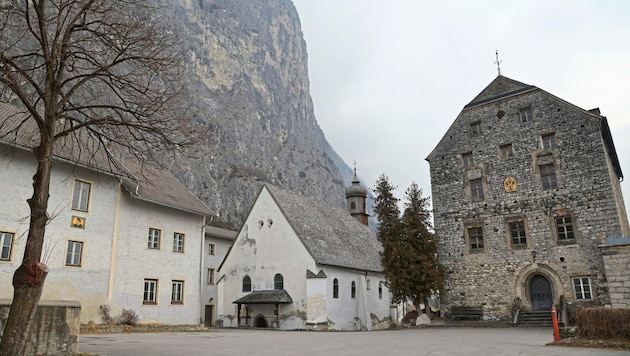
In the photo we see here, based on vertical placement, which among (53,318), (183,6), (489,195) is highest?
(183,6)

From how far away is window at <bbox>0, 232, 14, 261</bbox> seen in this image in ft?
58.4

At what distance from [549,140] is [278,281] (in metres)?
18.8

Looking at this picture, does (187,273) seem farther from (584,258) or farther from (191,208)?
(584,258)

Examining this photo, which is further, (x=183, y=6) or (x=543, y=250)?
(x=183, y=6)

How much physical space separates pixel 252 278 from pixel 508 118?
19611 mm

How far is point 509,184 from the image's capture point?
2591 cm

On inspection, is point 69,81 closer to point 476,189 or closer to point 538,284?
point 476,189

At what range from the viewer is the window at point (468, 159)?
1081 inches

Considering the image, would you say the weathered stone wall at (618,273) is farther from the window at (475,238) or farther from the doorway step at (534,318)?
the window at (475,238)

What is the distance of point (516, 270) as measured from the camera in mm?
24609

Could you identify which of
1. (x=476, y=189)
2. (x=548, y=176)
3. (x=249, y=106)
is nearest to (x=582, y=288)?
(x=548, y=176)

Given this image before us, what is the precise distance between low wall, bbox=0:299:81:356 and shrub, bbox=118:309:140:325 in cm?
1366

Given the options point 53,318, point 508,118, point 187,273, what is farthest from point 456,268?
point 53,318

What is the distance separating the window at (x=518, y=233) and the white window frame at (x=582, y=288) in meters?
3.05
